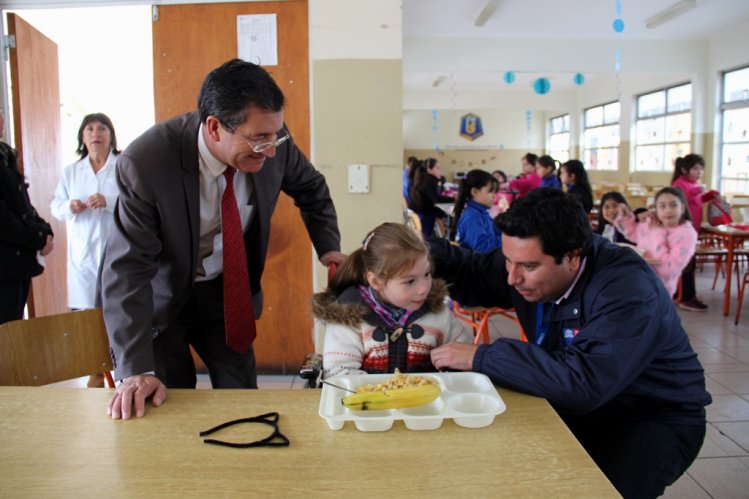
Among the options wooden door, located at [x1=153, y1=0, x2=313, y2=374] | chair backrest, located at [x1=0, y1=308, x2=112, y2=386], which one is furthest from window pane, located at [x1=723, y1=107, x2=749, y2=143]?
chair backrest, located at [x1=0, y1=308, x2=112, y2=386]

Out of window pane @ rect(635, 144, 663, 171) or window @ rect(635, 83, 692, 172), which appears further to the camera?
window pane @ rect(635, 144, 663, 171)

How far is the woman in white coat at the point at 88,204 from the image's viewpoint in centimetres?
308

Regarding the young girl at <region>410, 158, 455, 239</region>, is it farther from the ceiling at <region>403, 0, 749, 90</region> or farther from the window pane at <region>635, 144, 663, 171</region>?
the window pane at <region>635, 144, 663, 171</region>

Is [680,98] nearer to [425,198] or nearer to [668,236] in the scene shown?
[425,198]

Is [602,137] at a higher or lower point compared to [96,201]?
higher

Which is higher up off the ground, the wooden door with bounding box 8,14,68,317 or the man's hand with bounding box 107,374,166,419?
the wooden door with bounding box 8,14,68,317

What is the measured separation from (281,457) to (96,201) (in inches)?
94.7

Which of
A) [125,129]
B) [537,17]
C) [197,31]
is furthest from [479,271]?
[537,17]

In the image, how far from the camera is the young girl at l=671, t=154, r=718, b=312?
520cm

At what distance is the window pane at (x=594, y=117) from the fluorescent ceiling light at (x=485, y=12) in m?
6.38

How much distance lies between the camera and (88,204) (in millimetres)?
3047

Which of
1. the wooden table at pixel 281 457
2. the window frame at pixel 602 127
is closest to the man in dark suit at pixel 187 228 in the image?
the wooden table at pixel 281 457

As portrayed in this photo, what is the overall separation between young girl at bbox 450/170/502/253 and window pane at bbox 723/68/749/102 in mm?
5994

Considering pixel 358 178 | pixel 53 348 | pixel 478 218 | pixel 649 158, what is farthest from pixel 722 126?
pixel 53 348
